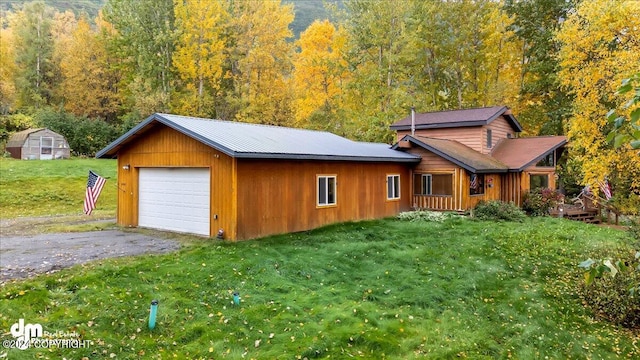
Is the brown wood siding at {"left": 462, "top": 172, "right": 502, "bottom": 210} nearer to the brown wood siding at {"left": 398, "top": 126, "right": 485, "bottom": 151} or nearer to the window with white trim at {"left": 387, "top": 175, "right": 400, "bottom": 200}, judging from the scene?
the brown wood siding at {"left": 398, "top": 126, "right": 485, "bottom": 151}

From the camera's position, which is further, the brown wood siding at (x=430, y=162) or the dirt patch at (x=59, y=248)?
the brown wood siding at (x=430, y=162)

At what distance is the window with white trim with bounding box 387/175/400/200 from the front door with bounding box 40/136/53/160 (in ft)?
76.0

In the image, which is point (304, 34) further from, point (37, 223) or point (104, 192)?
point (37, 223)

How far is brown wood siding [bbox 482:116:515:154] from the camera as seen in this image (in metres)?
20.6

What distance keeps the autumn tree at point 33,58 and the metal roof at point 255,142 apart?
26.8m

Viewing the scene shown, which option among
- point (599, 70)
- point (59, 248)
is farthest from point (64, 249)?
point (599, 70)

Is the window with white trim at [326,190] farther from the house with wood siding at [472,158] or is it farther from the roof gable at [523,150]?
the roof gable at [523,150]

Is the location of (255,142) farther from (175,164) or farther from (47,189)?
(47,189)

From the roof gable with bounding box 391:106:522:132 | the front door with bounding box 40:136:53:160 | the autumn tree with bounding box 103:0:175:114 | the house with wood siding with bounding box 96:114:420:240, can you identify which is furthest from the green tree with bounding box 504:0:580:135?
the front door with bounding box 40:136:53:160

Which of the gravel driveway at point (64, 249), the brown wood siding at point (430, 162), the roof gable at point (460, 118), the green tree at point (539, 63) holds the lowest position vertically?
the gravel driveway at point (64, 249)

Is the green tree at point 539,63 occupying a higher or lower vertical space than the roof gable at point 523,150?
higher

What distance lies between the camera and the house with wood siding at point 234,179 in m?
11.3

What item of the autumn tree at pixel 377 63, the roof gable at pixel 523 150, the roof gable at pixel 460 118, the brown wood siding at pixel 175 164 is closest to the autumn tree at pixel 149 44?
the autumn tree at pixel 377 63

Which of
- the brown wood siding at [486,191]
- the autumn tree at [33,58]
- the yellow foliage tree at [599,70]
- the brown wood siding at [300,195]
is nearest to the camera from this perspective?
the brown wood siding at [300,195]
